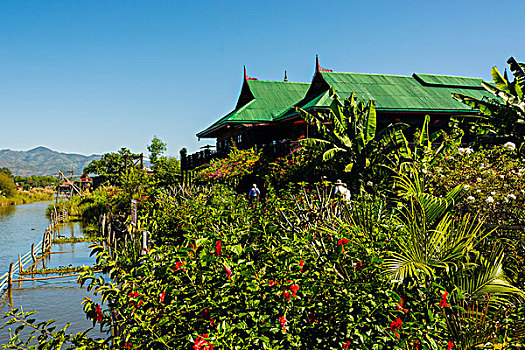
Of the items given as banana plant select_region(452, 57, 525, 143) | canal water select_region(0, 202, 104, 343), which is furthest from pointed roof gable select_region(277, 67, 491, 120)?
canal water select_region(0, 202, 104, 343)

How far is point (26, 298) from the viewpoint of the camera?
1360 cm

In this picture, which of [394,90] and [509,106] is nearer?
[509,106]

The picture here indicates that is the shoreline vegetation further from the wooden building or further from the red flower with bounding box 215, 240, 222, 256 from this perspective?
the wooden building

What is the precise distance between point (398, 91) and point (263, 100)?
824 centimetres

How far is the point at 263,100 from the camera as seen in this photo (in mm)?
27109

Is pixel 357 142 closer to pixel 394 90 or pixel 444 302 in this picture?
pixel 394 90

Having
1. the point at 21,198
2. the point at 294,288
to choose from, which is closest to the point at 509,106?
the point at 294,288

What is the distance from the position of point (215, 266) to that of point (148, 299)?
1.95 ft

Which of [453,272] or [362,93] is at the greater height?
[362,93]

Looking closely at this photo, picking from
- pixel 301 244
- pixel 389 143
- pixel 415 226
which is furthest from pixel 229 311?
pixel 389 143

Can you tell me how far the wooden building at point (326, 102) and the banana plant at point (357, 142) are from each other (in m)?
3.67

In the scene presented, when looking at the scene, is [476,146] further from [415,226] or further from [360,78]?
[415,226]

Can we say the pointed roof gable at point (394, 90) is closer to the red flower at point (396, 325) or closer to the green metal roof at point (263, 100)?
the green metal roof at point (263, 100)

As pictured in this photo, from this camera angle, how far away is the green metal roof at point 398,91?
2142 cm
